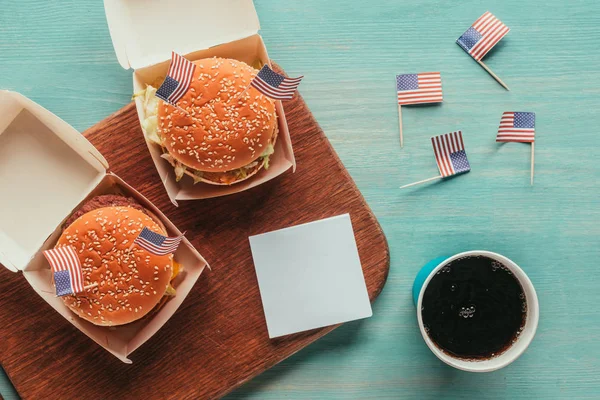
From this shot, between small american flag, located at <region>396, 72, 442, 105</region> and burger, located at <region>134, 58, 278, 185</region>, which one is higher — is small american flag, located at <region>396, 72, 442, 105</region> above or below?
below

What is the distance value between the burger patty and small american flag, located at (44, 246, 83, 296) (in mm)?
151

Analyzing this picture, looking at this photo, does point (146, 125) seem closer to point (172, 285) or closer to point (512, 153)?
point (172, 285)

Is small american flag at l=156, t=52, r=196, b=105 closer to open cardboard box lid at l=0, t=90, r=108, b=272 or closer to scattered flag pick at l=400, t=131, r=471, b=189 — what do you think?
open cardboard box lid at l=0, t=90, r=108, b=272

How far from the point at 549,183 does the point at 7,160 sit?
178 centimetres

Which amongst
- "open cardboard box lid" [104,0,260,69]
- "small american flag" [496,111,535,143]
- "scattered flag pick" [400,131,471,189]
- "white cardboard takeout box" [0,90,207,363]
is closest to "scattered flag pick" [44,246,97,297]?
"white cardboard takeout box" [0,90,207,363]

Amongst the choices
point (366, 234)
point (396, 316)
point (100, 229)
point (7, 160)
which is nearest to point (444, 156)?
point (366, 234)

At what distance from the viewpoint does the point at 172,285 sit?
1.64 m

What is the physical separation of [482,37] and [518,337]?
39.0 inches

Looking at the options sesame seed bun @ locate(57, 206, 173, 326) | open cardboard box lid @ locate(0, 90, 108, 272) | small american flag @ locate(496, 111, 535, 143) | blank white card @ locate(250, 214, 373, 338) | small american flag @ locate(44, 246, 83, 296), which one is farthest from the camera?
small american flag @ locate(496, 111, 535, 143)

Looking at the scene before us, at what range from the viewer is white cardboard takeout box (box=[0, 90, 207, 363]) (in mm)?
1539

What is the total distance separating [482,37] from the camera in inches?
70.8

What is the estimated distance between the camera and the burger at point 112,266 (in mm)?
1466

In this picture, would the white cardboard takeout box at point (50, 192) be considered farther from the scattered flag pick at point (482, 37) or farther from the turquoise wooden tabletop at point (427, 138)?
the scattered flag pick at point (482, 37)

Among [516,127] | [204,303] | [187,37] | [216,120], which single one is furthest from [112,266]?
[516,127]
